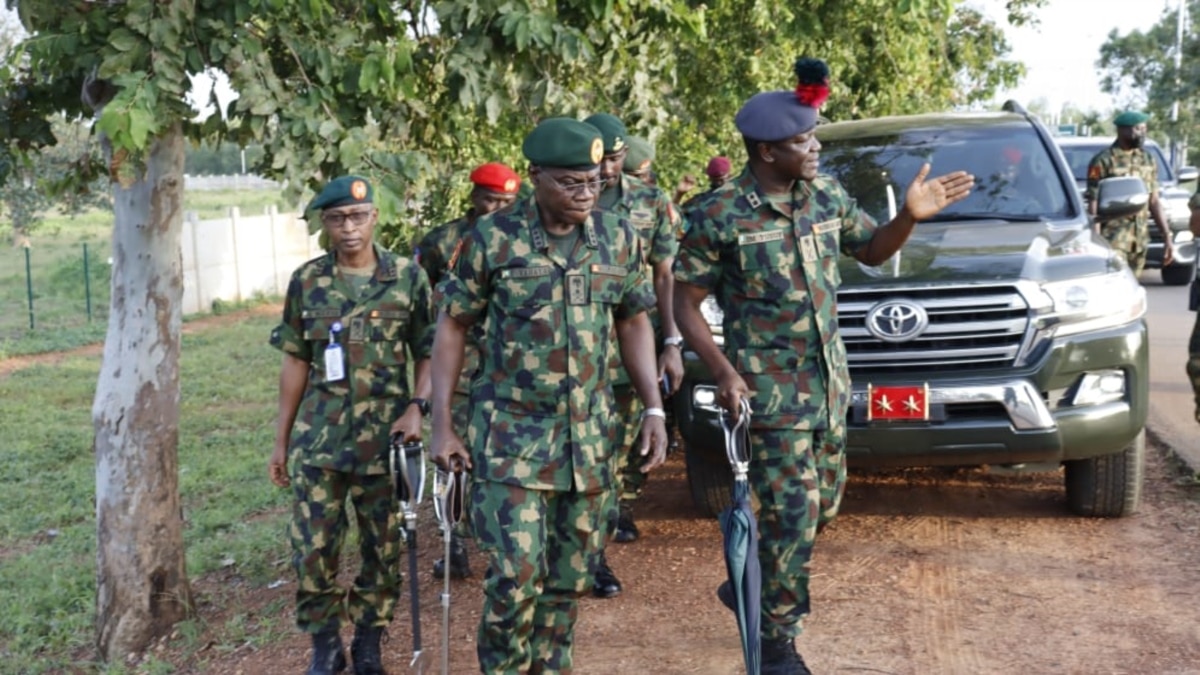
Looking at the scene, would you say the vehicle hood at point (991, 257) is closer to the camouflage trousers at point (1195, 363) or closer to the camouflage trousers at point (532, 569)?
the camouflage trousers at point (1195, 363)

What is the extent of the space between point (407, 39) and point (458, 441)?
8.98ft

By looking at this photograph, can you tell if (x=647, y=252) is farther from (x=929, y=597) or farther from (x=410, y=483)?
(x=929, y=597)

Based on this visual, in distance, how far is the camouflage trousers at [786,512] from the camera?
176 inches

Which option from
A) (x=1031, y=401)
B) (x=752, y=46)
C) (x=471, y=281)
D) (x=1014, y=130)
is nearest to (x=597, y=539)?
(x=471, y=281)

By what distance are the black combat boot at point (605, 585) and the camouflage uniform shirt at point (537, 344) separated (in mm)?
1738

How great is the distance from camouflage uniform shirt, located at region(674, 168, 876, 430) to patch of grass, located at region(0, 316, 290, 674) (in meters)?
2.65

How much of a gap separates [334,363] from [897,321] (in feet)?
7.66

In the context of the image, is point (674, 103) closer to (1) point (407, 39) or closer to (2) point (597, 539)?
(1) point (407, 39)

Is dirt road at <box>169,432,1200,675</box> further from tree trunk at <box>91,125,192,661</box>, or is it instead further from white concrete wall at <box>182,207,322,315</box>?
white concrete wall at <box>182,207,322,315</box>

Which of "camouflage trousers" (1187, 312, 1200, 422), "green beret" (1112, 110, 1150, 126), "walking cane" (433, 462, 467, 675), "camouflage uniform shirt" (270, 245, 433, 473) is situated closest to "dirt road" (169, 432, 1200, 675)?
"camouflage trousers" (1187, 312, 1200, 422)

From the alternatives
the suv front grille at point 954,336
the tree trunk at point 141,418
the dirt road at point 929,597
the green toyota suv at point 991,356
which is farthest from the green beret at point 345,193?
the suv front grille at point 954,336

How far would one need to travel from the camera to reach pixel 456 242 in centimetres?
596

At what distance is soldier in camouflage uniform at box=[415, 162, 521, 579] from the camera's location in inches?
221

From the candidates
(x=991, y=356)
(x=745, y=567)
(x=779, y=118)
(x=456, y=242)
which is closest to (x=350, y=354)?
(x=456, y=242)
